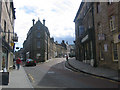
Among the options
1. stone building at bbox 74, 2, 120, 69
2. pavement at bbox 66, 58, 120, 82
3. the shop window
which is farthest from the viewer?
the shop window

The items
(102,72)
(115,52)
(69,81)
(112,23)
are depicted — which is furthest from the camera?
(112,23)

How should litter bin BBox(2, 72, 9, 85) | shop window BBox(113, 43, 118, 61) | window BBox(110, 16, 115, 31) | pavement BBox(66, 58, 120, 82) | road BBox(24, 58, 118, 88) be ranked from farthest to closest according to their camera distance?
1. window BBox(110, 16, 115, 31)
2. shop window BBox(113, 43, 118, 61)
3. pavement BBox(66, 58, 120, 82)
4. litter bin BBox(2, 72, 9, 85)
5. road BBox(24, 58, 118, 88)

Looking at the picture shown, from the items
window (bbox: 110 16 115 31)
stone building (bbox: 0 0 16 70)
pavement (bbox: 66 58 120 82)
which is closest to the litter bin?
stone building (bbox: 0 0 16 70)

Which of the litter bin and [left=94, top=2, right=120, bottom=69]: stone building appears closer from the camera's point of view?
the litter bin

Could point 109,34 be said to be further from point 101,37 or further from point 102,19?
point 102,19

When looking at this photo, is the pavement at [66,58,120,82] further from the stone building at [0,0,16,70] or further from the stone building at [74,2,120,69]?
the stone building at [0,0,16,70]

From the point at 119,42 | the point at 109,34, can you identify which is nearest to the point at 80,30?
the point at 109,34

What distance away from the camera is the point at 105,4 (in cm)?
1736

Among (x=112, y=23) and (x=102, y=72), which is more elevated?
(x=112, y=23)

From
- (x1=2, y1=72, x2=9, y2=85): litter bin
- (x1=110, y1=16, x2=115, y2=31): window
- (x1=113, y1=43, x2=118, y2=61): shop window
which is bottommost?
(x1=2, y1=72, x2=9, y2=85): litter bin

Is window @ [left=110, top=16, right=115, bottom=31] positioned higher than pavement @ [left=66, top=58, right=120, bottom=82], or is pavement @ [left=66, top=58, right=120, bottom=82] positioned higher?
window @ [left=110, top=16, right=115, bottom=31]

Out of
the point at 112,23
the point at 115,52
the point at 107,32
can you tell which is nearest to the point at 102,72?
the point at 115,52

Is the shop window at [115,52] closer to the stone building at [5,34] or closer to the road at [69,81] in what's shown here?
the road at [69,81]

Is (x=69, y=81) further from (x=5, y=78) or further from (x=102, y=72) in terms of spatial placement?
(x=102, y=72)
